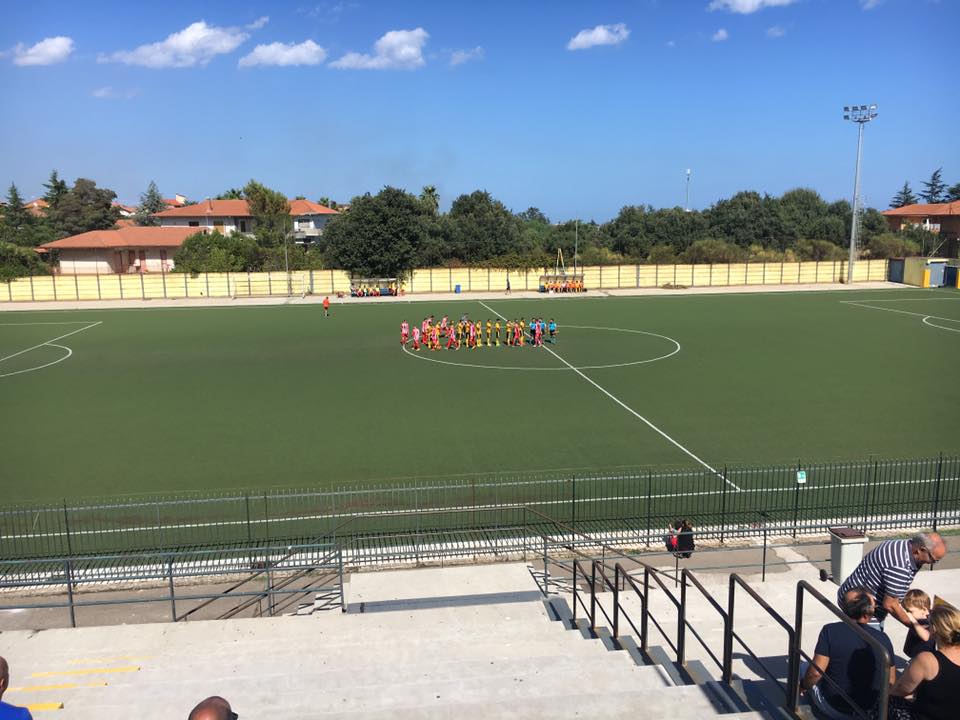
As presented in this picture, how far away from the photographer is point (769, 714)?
6352 millimetres

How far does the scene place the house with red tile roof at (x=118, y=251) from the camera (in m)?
86.6

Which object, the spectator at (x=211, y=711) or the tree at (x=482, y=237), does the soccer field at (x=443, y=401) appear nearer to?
the spectator at (x=211, y=711)

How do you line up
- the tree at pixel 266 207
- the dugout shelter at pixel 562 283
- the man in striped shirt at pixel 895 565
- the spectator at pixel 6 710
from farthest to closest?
the tree at pixel 266 207
the dugout shelter at pixel 562 283
the man in striped shirt at pixel 895 565
the spectator at pixel 6 710

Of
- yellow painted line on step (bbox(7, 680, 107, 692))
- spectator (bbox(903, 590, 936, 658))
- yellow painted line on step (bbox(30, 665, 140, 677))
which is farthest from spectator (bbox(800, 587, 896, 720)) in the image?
yellow painted line on step (bbox(30, 665, 140, 677))

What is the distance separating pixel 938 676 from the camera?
18.6 feet

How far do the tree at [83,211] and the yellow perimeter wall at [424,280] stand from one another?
4882 cm

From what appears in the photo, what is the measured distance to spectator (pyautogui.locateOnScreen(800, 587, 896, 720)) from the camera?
635cm

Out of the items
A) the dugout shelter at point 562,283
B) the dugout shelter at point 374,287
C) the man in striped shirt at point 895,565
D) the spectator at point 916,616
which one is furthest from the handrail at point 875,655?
the dugout shelter at point 562,283

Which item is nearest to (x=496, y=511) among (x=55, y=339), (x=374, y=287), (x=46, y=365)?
(x=46, y=365)

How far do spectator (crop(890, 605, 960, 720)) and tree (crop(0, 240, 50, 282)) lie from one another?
74.3 metres

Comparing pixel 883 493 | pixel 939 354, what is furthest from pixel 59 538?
pixel 939 354

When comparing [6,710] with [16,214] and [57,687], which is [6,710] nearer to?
[57,687]

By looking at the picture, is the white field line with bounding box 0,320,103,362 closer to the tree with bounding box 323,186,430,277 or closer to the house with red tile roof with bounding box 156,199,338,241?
the tree with bounding box 323,186,430,277

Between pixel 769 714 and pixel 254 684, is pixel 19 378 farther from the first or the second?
pixel 769 714
